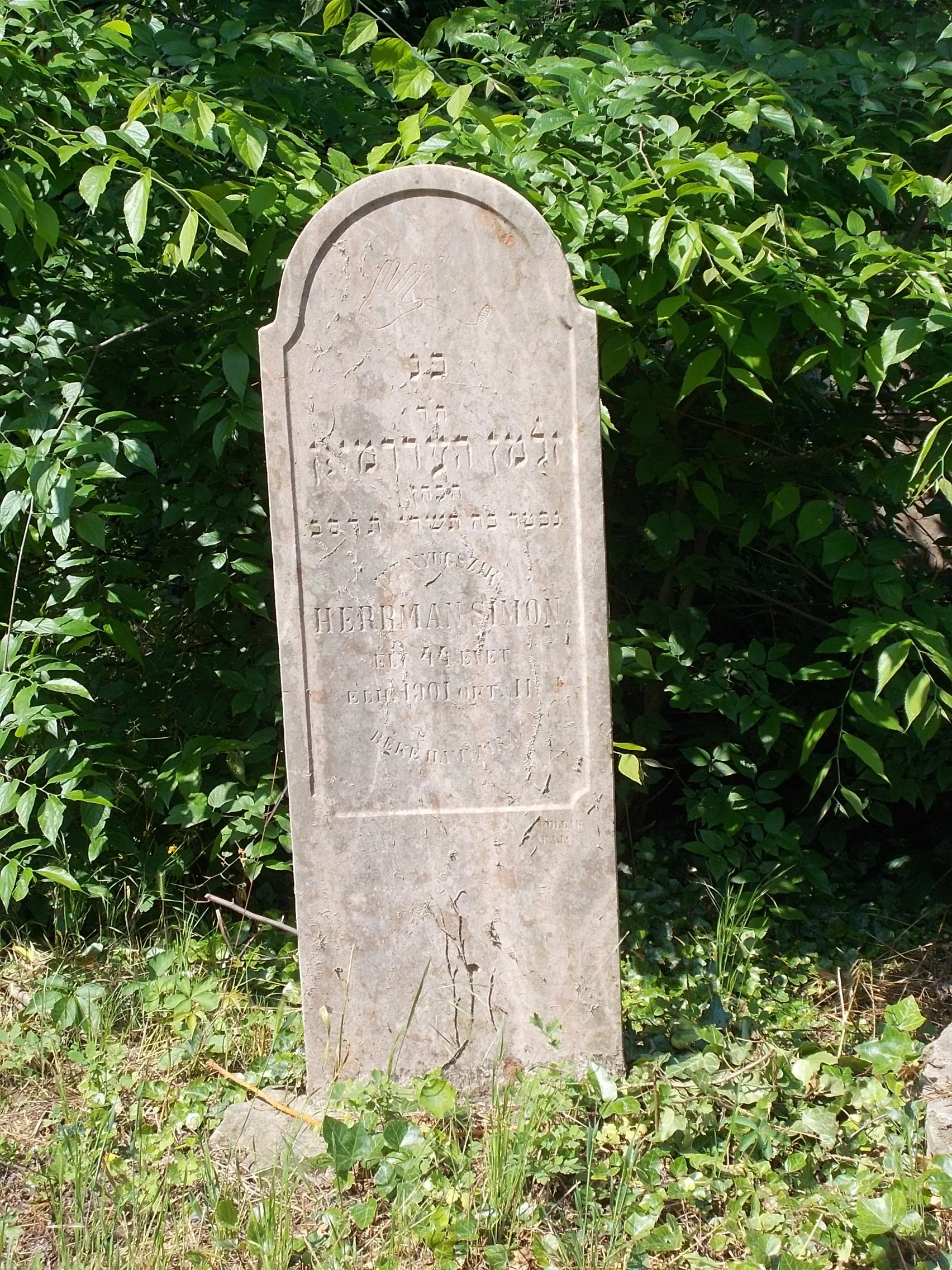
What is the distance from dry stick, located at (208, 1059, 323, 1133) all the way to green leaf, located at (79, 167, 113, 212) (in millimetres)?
2095

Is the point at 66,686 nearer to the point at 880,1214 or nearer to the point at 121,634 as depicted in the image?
the point at 121,634

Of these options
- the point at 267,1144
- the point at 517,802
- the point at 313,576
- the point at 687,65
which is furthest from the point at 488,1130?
the point at 687,65

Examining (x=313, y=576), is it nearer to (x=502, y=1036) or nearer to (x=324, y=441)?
(x=324, y=441)

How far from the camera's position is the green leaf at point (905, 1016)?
105 inches

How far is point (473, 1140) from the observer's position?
2602 millimetres

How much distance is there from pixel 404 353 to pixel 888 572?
5.11ft

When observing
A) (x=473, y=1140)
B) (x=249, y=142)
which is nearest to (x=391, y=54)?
(x=249, y=142)

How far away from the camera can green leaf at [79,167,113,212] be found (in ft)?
7.89

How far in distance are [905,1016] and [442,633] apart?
4.63 ft

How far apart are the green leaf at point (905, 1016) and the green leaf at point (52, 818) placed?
82.6 inches

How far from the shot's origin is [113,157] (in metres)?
2.55

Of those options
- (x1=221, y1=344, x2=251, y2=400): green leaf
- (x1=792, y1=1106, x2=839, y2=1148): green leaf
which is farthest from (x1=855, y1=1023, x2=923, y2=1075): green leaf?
(x1=221, y1=344, x2=251, y2=400): green leaf

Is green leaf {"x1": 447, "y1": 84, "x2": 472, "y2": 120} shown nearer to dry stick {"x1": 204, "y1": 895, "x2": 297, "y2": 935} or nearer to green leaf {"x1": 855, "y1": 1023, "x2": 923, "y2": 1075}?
dry stick {"x1": 204, "y1": 895, "x2": 297, "y2": 935}

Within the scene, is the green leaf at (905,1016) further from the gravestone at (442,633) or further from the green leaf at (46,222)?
the green leaf at (46,222)
